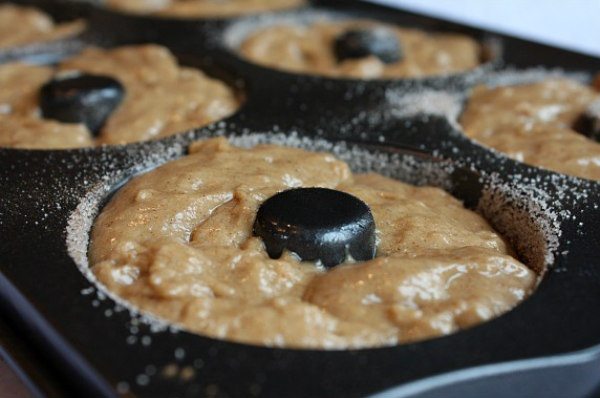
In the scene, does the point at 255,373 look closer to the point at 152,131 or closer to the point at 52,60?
the point at 152,131

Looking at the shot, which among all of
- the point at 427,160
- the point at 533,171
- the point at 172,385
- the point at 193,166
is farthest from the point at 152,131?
the point at 172,385

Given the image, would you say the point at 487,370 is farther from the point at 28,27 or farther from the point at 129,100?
the point at 28,27

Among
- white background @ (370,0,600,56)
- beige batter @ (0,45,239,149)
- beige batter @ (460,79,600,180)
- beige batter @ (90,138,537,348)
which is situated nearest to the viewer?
beige batter @ (90,138,537,348)

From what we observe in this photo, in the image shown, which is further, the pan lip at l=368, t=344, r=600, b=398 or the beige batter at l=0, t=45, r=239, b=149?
the beige batter at l=0, t=45, r=239, b=149

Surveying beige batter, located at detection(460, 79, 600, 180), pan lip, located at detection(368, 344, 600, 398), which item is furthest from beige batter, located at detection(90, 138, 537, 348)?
beige batter, located at detection(460, 79, 600, 180)

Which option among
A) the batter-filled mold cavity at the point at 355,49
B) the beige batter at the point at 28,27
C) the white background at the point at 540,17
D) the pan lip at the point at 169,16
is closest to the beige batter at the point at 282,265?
the batter-filled mold cavity at the point at 355,49

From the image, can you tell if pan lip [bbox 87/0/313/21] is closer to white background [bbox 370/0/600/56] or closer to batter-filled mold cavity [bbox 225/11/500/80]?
batter-filled mold cavity [bbox 225/11/500/80]
